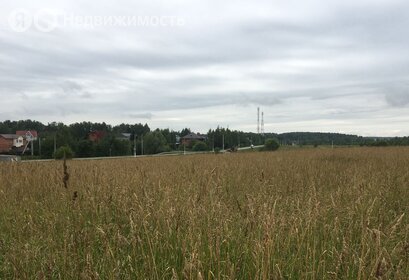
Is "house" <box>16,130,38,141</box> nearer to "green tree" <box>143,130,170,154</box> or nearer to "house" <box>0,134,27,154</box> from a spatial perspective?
"house" <box>0,134,27,154</box>

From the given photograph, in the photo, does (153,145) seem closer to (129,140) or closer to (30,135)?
(129,140)

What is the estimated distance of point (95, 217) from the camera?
4234 millimetres

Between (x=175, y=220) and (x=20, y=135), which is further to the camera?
(x=20, y=135)

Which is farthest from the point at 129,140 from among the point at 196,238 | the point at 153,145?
the point at 196,238

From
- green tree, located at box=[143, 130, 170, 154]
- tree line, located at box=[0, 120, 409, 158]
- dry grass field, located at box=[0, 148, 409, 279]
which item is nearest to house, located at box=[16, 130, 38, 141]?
tree line, located at box=[0, 120, 409, 158]

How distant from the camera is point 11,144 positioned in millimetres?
94375

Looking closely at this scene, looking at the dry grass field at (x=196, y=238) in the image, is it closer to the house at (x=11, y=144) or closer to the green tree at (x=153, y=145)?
the green tree at (x=153, y=145)

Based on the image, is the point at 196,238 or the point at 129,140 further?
the point at 129,140

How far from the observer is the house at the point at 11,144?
8938 cm

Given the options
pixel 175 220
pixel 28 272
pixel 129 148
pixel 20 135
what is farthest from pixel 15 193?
pixel 20 135

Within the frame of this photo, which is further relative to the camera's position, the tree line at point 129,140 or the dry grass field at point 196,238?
the tree line at point 129,140

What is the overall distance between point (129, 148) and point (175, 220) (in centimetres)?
7882

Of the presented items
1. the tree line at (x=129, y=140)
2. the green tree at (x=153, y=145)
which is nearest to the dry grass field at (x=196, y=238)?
the tree line at (x=129, y=140)

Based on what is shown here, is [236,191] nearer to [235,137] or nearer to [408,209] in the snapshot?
[408,209]
